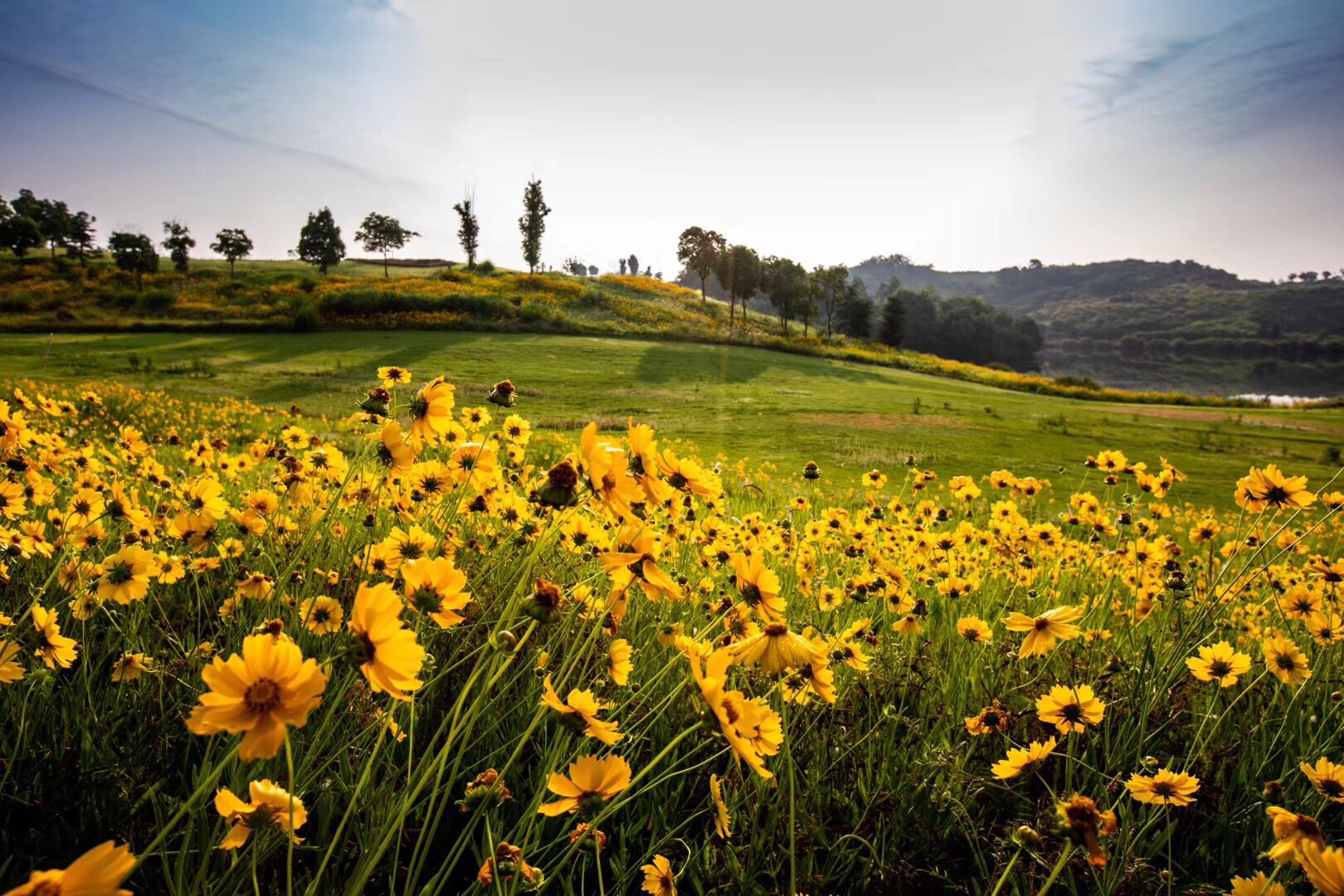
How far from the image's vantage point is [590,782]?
1.02m

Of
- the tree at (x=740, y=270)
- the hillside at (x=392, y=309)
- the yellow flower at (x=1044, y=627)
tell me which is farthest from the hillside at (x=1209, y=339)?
the yellow flower at (x=1044, y=627)

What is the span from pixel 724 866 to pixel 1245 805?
1.45 m

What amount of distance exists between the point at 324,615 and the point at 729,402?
17.7 meters

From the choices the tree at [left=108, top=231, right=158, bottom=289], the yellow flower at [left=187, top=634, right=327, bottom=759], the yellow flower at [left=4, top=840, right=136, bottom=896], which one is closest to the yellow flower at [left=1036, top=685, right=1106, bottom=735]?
the yellow flower at [left=187, top=634, right=327, bottom=759]

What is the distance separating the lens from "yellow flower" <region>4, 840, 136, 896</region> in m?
0.52

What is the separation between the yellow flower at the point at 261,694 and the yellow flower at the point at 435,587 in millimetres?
252

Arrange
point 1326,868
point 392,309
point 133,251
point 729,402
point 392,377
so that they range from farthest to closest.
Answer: point 133,251, point 392,309, point 729,402, point 392,377, point 1326,868

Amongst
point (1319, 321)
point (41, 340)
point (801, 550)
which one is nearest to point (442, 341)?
point (41, 340)

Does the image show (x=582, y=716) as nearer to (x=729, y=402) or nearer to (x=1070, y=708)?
(x=1070, y=708)

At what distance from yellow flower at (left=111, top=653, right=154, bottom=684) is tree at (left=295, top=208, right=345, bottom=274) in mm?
65878

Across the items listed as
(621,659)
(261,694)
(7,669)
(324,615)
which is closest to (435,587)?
(261,694)

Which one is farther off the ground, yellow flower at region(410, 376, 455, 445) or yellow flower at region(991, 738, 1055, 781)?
yellow flower at region(410, 376, 455, 445)

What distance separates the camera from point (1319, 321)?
6009 inches

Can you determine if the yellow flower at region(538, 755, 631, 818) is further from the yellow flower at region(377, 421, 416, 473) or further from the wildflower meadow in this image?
the yellow flower at region(377, 421, 416, 473)
